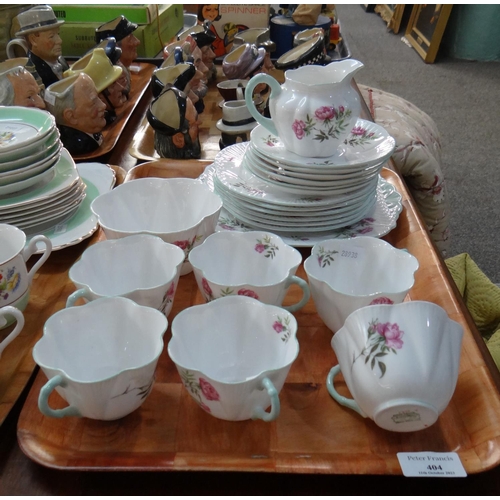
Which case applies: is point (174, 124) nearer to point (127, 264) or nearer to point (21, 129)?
point (21, 129)

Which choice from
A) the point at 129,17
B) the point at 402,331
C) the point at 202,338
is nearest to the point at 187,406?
the point at 202,338

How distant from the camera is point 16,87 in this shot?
3.10ft

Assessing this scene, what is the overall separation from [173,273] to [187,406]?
156 mm

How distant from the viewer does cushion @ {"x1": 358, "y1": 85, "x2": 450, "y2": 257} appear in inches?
47.8

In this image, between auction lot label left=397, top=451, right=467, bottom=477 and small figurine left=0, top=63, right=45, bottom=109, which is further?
small figurine left=0, top=63, right=45, bottom=109

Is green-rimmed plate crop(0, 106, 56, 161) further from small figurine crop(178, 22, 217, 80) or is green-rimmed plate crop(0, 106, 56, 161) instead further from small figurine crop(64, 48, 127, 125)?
small figurine crop(178, 22, 217, 80)

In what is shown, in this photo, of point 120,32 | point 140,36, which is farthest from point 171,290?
point 140,36

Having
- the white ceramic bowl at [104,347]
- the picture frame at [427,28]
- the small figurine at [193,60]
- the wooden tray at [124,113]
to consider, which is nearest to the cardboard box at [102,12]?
the wooden tray at [124,113]

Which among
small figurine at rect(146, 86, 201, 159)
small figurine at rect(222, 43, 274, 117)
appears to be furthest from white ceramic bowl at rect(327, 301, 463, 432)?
small figurine at rect(222, 43, 274, 117)

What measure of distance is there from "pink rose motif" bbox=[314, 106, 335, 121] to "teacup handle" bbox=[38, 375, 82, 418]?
0.47m

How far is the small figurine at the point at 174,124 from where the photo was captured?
956 mm

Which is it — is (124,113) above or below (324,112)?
below

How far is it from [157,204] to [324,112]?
290 mm

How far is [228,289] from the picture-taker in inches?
23.0
